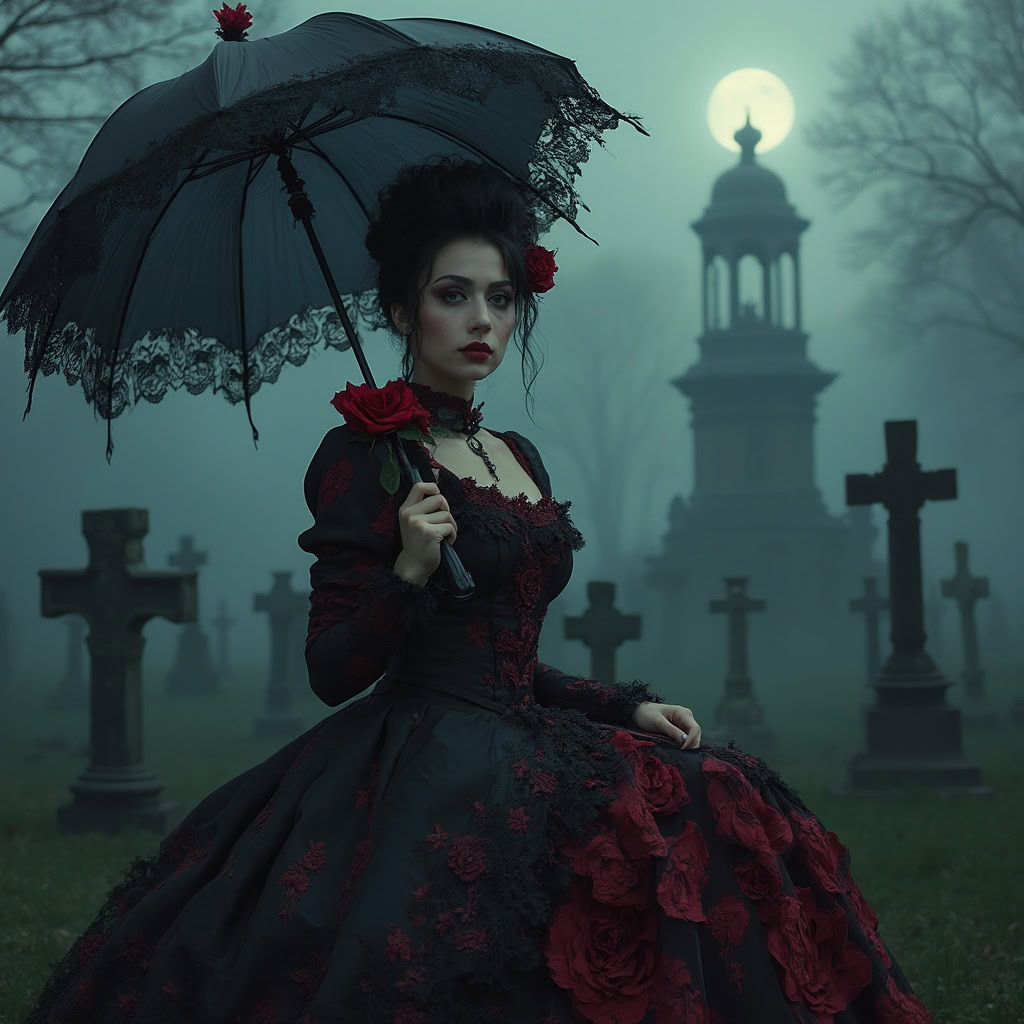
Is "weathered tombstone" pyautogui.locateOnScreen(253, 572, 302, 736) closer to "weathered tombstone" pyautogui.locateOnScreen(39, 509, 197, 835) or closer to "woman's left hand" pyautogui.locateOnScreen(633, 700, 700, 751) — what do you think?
"weathered tombstone" pyautogui.locateOnScreen(39, 509, 197, 835)

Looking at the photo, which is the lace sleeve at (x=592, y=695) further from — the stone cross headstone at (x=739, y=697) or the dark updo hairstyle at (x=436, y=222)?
the stone cross headstone at (x=739, y=697)

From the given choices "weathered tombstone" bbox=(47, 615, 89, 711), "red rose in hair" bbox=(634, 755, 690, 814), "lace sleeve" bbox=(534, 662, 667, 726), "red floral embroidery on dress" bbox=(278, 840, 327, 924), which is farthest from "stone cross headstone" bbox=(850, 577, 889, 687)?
"red floral embroidery on dress" bbox=(278, 840, 327, 924)

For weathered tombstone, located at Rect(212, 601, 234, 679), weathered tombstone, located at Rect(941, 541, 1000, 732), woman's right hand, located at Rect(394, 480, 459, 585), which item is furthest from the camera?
weathered tombstone, located at Rect(212, 601, 234, 679)

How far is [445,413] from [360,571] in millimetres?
506

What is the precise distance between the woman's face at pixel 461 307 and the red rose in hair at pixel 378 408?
0.23 metres

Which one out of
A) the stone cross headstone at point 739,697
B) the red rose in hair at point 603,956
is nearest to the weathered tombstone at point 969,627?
the stone cross headstone at point 739,697

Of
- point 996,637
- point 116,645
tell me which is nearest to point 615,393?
point 996,637

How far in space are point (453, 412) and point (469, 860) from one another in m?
1.07

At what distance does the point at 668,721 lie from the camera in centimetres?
283

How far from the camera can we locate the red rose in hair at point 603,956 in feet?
7.48

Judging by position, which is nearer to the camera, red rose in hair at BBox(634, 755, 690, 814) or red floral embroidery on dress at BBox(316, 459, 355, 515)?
red rose in hair at BBox(634, 755, 690, 814)

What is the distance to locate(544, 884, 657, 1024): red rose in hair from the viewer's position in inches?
89.7

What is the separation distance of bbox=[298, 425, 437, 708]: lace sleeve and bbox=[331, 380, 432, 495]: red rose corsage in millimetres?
57

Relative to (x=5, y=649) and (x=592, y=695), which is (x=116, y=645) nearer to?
(x=592, y=695)
